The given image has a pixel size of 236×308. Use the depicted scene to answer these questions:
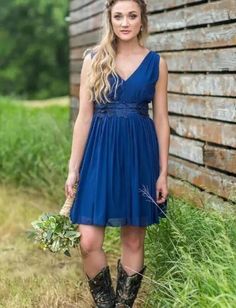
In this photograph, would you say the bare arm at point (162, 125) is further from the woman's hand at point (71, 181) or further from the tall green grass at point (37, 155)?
the tall green grass at point (37, 155)

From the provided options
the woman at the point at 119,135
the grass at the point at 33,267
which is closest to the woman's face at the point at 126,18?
the woman at the point at 119,135

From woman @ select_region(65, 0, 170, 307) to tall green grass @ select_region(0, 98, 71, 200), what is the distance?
11.8 feet

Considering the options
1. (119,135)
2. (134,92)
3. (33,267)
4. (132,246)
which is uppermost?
(134,92)

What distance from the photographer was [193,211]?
4.67 metres

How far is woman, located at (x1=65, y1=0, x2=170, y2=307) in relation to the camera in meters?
3.97

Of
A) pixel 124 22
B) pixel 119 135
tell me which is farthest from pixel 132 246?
pixel 124 22

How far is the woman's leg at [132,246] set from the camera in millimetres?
4166

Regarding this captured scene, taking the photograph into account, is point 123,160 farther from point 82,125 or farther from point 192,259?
point 192,259

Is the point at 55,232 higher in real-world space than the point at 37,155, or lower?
higher

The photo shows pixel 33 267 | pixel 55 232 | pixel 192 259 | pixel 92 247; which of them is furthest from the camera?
pixel 33 267

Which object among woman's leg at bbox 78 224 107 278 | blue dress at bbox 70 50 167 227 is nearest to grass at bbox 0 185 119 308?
woman's leg at bbox 78 224 107 278

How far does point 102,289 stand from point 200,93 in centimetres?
197

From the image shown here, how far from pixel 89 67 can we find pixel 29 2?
28198 millimetres

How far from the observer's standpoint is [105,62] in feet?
13.0
